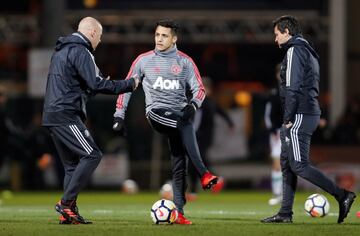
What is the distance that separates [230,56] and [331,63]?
5282 millimetres

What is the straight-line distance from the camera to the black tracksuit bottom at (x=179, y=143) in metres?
13.3

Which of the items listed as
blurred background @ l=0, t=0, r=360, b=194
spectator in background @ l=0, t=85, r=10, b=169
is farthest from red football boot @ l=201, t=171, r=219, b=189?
spectator in background @ l=0, t=85, r=10, b=169

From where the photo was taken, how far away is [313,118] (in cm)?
1331

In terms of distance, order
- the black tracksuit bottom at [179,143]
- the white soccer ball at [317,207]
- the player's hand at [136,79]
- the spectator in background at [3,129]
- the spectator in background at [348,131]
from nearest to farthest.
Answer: the player's hand at [136,79] < the black tracksuit bottom at [179,143] < the white soccer ball at [317,207] < the spectator in background at [3,129] < the spectator in background at [348,131]

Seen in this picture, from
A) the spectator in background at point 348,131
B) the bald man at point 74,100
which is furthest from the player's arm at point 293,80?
the spectator in background at point 348,131

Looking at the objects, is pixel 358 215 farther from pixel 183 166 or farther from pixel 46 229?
pixel 46 229

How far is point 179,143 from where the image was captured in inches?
536

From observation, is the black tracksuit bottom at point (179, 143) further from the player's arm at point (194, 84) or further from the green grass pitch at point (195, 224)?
the green grass pitch at point (195, 224)

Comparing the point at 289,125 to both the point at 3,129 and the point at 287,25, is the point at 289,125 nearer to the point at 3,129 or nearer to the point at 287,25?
the point at 287,25

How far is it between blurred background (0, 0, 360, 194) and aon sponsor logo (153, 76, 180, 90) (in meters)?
10.7

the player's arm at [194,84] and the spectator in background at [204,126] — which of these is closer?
the player's arm at [194,84]

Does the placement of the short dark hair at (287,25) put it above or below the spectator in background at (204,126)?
above

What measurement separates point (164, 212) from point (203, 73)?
2522 centimetres

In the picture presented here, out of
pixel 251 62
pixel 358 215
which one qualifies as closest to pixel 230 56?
pixel 251 62
